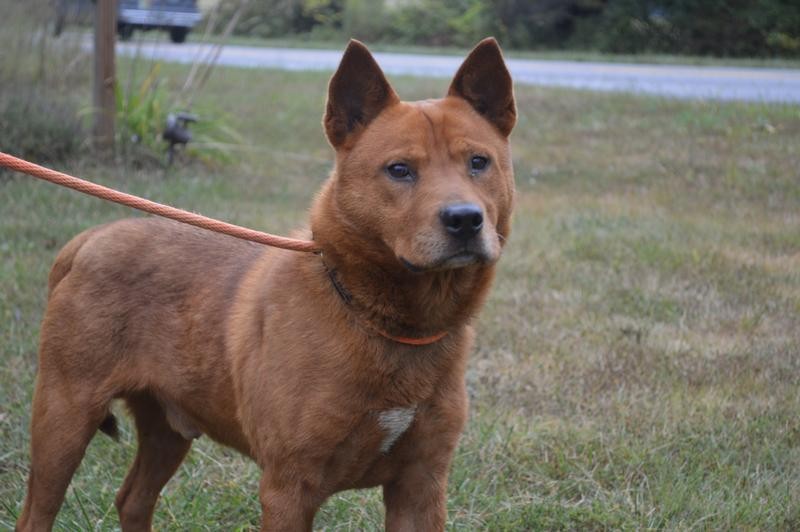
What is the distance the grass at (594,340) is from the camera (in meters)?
4.49

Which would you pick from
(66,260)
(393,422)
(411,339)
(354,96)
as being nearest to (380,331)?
(411,339)

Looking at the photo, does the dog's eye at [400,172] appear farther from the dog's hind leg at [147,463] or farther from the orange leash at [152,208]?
the dog's hind leg at [147,463]

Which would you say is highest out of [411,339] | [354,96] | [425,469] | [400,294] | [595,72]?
[354,96]

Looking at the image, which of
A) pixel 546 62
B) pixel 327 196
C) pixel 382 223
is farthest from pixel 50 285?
pixel 546 62

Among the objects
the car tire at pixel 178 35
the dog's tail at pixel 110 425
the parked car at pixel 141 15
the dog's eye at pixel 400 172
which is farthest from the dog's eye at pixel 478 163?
the car tire at pixel 178 35

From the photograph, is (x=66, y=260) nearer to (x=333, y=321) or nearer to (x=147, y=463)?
(x=147, y=463)

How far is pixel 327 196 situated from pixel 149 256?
0.80m

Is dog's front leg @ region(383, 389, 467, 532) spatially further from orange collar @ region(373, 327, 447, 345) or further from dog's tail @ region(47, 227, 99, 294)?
dog's tail @ region(47, 227, 99, 294)

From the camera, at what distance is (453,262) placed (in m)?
3.25

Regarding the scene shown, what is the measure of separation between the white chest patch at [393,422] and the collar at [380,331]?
0.71 ft

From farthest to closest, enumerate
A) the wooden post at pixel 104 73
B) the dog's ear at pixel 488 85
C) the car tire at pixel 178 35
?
the car tire at pixel 178 35 → the wooden post at pixel 104 73 → the dog's ear at pixel 488 85

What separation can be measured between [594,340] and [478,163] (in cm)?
313

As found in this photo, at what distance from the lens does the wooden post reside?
10211mm

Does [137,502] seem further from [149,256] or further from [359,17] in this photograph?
[359,17]
